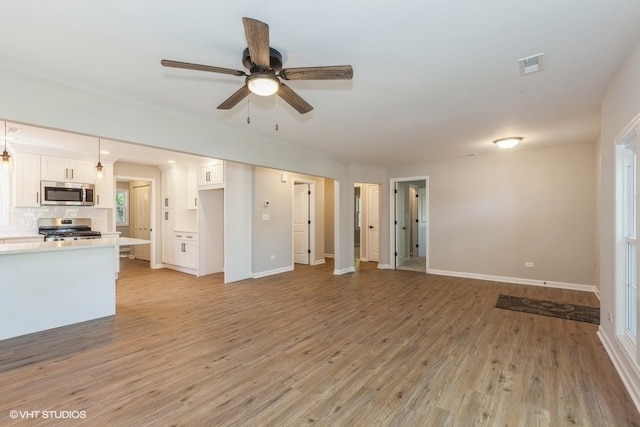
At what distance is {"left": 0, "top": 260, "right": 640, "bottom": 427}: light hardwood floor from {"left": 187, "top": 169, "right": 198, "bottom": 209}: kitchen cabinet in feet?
8.96

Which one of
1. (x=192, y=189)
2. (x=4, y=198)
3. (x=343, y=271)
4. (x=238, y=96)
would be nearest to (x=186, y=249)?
(x=192, y=189)

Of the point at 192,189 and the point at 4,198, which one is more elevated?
the point at 192,189

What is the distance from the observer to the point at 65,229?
588cm

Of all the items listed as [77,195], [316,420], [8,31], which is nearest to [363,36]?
[8,31]

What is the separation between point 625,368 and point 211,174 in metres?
6.36

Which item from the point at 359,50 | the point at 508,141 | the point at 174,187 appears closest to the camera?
the point at 359,50

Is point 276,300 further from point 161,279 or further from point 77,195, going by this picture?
point 77,195

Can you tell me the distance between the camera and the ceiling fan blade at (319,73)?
198 cm

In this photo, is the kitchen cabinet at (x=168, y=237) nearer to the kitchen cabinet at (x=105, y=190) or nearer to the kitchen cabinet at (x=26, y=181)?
the kitchen cabinet at (x=105, y=190)

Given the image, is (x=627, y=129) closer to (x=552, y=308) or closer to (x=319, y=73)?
(x=319, y=73)

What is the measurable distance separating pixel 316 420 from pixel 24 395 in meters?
2.15

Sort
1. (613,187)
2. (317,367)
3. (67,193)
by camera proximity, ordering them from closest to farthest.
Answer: (317,367) < (613,187) < (67,193)

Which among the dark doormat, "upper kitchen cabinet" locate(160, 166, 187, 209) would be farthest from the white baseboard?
"upper kitchen cabinet" locate(160, 166, 187, 209)

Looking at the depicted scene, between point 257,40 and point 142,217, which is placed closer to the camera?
point 257,40
